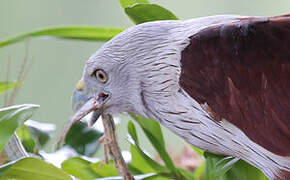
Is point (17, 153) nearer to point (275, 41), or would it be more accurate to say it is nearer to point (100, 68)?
point (100, 68)

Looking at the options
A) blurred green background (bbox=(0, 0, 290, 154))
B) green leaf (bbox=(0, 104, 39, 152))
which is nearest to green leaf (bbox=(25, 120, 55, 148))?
green leaf (bbox=(0, 104, 39, 152))

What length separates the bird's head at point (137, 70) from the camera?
0.36 metres

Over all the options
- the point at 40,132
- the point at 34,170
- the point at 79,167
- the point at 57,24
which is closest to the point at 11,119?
the point at 34,170

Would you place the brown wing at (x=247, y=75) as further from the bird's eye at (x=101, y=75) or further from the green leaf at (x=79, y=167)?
the green leaf at (x=79, y=167)

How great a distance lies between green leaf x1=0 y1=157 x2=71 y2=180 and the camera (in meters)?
0.39

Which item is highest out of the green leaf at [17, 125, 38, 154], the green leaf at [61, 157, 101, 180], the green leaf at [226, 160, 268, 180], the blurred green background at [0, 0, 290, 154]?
the green leaf at [226, 160, 268, 180]

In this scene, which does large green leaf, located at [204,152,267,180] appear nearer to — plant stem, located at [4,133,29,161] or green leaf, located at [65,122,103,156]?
plant stem, located at [4,133,29,161]

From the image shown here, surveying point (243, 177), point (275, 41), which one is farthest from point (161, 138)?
point (275, 41)

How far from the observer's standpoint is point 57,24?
69.2 inches

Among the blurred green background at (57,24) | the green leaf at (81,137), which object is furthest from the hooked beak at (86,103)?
the blurred green background at (57,24)

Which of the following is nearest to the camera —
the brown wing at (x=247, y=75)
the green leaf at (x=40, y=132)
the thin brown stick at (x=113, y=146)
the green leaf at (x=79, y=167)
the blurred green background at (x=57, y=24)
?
the brown wing at (x=247, y=75)

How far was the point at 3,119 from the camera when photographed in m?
0.41

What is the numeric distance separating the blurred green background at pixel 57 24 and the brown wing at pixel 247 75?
1.41 m

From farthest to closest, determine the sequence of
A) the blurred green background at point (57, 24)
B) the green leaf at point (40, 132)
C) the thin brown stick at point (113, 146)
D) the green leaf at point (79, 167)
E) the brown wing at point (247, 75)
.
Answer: the blurred green background at point (57, 24), the green leaf at point (40, 132), the green leaf at point (79, 167), the thin brown stick at point (113, 146), the brown wing at point (247, 75)
